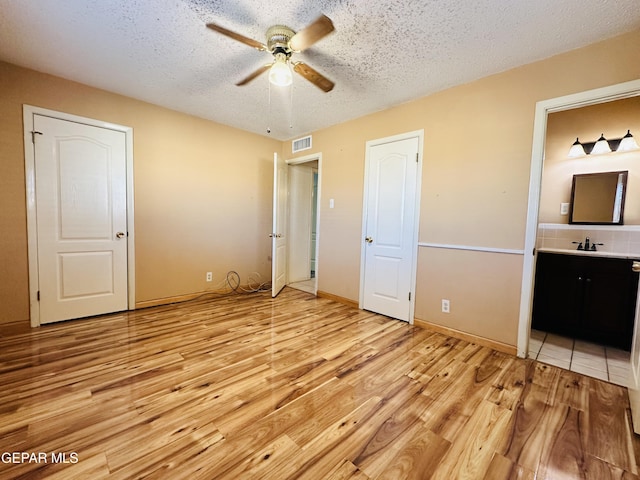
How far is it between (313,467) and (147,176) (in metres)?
3.40

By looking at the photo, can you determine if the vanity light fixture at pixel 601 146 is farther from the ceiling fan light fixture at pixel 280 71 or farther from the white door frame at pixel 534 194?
the ceiling fan light fixture at pixel 280 71

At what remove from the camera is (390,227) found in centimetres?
318

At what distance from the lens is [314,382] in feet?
6.06

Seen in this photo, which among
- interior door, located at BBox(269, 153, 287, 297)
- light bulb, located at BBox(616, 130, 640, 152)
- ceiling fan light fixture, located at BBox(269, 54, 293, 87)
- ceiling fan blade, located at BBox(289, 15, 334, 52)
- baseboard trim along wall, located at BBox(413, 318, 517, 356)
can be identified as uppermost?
ceiling fan blade, located at BBox(289, 15, 334, 52)

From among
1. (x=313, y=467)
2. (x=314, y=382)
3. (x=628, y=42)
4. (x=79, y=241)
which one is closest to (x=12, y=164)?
(x=79, y=241)

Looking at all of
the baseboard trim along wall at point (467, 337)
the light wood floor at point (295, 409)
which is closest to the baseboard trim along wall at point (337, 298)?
the baseboard trim along wall at point (467, 337)

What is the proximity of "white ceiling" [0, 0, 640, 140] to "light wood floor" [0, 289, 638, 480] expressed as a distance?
245 cm

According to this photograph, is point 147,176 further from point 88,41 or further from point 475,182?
point 475,182

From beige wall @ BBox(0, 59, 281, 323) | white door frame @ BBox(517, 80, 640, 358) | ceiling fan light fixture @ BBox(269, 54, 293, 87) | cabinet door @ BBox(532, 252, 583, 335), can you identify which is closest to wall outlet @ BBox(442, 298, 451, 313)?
white door frame @ BBox(517, 80, 640, 358)

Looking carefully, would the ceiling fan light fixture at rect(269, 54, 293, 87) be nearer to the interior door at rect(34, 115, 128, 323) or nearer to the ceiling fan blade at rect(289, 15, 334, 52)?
the ceiling fan blade at rect(289, 15, 334, 52)

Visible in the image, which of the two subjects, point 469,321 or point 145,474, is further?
point 469,321

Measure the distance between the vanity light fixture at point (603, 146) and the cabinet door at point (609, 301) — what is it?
3.95ft

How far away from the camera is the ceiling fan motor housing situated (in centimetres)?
190

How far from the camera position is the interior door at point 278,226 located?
3881mm
